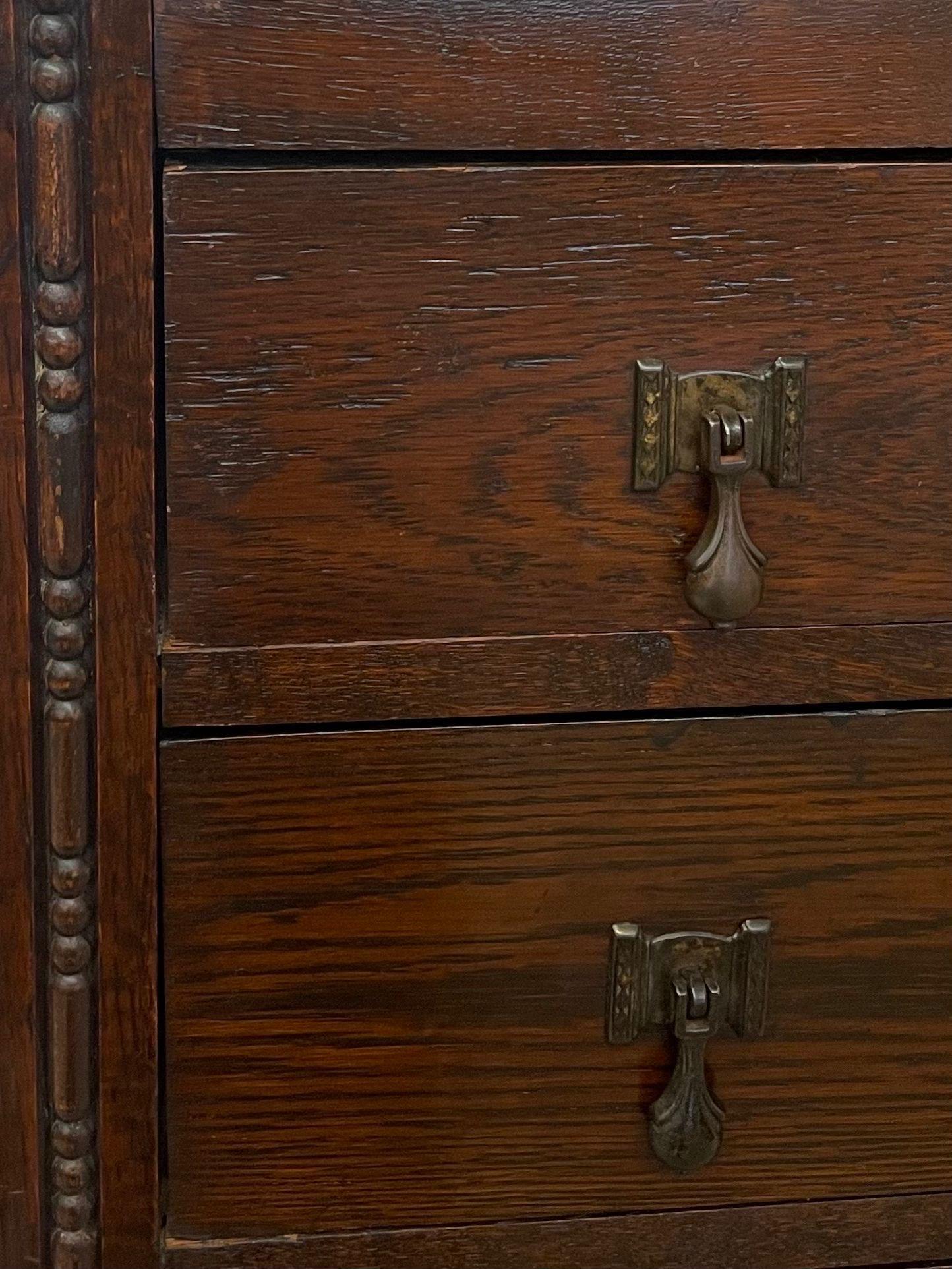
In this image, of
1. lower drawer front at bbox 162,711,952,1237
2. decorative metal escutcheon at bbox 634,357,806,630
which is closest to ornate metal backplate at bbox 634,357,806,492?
decorative metal escutcheon at bbox 634,357,806,630

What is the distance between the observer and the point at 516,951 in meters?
0.67

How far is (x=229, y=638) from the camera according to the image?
63 centimetres

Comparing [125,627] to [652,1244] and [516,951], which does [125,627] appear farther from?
[652,1244]

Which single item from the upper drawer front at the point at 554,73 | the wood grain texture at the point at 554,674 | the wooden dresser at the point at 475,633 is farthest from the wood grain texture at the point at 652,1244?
the upper drawer front at the point at 554,73

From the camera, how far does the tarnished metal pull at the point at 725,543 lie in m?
0.62

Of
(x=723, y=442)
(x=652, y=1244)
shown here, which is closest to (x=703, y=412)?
(x=723, y=442)

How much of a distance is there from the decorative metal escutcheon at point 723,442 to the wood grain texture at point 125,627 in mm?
185

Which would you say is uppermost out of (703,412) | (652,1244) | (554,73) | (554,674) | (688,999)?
(554,73)

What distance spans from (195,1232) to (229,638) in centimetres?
25

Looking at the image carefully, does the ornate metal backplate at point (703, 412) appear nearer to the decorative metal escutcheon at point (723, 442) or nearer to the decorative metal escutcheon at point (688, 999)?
the decorative metal escutcheon at point (723, 442)

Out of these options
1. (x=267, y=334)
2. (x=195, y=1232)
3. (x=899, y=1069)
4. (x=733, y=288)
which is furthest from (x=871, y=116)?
(x=195, y=1232)

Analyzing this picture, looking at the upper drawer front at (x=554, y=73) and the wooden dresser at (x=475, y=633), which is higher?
the upper drawer front at (x=554, y=73)

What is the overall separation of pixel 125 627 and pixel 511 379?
0.56 feet

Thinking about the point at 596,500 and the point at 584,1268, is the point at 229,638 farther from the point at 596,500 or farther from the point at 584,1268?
the point at 584,1268
